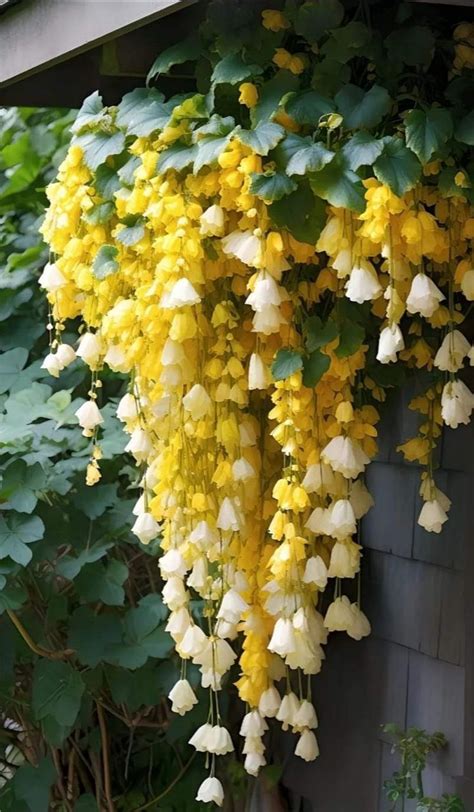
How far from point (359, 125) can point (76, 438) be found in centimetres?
102

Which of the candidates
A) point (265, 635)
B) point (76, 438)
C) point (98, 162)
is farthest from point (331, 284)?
point (76, 438)

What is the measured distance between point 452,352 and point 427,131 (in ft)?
0.95

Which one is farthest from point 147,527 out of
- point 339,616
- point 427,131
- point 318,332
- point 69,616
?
point 427,131

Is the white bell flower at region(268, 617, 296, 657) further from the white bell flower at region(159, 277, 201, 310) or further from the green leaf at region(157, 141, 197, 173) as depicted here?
the green leaf at region(157, 141, 197, 173)

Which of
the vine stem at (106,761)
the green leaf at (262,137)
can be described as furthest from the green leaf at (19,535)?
the green leaf at (262,137)

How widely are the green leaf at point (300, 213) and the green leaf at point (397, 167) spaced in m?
0.12

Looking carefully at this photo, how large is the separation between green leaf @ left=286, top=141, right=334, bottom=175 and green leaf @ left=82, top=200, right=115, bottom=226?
36 centimetres

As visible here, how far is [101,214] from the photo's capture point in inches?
60.8

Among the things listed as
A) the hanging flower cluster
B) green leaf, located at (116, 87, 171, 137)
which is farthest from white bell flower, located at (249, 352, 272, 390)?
green leaf, located at (116, 87, 171, 137)

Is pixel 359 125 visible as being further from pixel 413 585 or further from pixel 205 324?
pixel 413 585

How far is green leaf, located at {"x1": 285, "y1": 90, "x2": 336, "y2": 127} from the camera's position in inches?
52.1

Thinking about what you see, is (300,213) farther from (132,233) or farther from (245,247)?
(132,233)

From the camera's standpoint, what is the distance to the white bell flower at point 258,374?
4.77ft

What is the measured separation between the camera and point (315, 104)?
1331 mm
